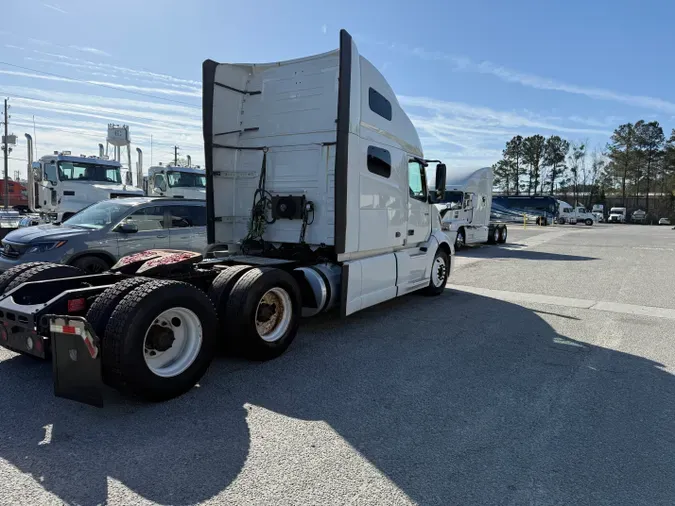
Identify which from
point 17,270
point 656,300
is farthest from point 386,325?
point 656,300

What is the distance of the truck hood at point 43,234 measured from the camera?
24.7 feet

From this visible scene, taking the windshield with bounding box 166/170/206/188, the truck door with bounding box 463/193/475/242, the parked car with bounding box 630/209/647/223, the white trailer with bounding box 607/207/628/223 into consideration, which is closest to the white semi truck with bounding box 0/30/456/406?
the truck door with bounding box 463/193/475/242

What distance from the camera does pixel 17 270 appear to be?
4922 millimetres

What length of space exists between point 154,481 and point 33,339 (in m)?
1.83

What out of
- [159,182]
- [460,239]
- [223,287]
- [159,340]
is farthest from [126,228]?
[460,239]

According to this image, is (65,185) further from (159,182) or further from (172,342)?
(172,342)

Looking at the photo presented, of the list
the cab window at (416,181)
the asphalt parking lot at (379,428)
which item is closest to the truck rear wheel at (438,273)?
the cab window at (416,181)

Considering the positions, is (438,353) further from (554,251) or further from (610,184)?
(610,184)

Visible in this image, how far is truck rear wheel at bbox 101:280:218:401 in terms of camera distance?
354 centimetres

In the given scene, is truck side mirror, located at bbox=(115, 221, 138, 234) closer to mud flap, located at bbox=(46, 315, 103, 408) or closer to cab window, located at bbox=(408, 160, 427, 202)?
cab window, located at bbox=(408, 160, 427, 202)

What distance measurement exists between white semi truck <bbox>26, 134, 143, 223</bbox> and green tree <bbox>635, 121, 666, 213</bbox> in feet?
254

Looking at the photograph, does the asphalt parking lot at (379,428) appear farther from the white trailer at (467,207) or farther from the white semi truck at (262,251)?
the white trailer at (467,207)

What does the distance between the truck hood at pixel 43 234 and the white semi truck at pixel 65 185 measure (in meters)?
7.46

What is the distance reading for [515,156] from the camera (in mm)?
78938
